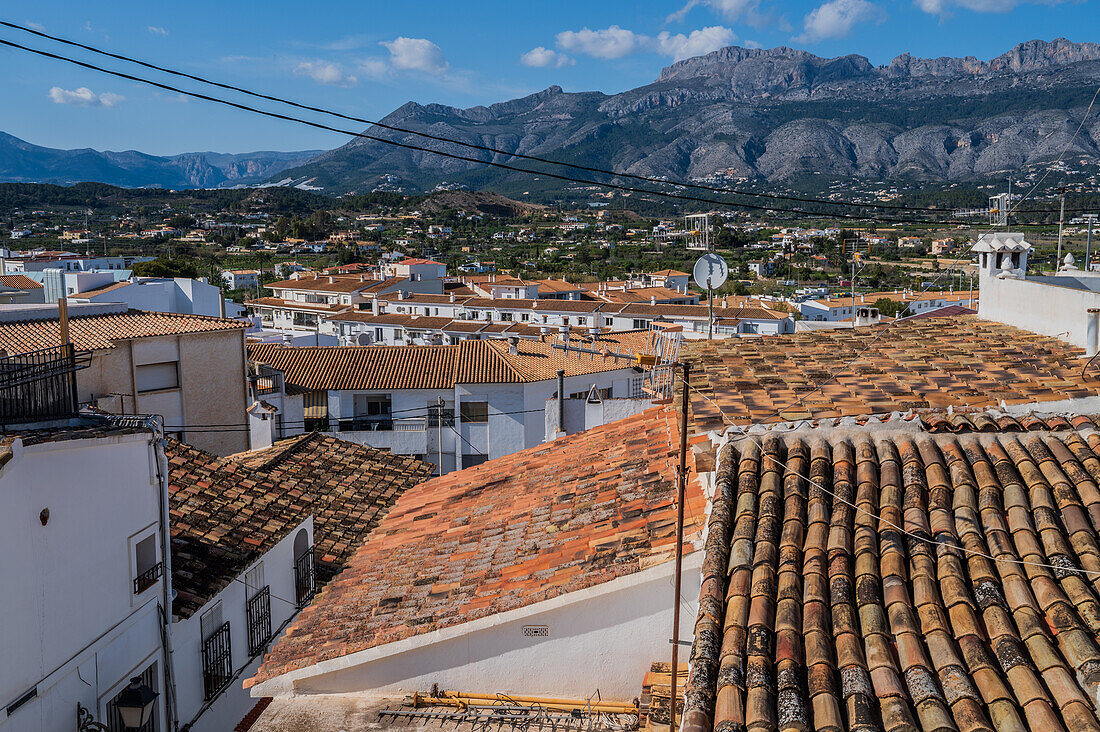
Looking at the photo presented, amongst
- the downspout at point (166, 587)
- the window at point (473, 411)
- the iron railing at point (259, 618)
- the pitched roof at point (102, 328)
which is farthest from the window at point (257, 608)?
the window at point (473, 411)

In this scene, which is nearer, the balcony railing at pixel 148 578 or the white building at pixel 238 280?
the balcony railing at pixel 148 578

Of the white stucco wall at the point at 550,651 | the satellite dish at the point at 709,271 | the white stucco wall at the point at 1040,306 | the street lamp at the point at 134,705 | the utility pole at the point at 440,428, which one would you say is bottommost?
the utility pole at the point at 440,428

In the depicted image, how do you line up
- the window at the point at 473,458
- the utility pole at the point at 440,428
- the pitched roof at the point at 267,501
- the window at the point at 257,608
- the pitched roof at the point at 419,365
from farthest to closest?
1. the window at the point at 473,458
2. the pitched roof at the point at 419,365
3. the utility pole at the point at 440,428
4. the window at the point at 257,608
5. the pitched roof at the point at 267,501

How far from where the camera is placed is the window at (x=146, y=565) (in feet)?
28.3

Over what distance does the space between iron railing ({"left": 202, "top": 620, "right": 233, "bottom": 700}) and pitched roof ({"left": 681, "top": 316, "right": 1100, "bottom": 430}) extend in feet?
21.0

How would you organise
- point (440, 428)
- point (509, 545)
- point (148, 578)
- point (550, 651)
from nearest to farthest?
point (550, 651) < point (509, 545) < point (148, 578) < point (440, 428)

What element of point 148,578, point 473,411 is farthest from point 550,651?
point 473,411

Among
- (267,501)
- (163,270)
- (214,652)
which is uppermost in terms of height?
(163,270)

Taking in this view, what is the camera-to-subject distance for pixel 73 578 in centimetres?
751

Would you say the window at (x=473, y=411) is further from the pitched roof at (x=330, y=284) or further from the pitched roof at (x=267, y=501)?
the pitched roof at (x=330, y=284)

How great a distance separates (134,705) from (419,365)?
73.1ft

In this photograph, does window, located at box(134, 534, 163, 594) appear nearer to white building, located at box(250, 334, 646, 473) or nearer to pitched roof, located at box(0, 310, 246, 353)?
pitched roof, located at box(0, 310, 246, 353)

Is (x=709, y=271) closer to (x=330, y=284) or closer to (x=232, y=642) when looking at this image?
(x=232, y=642)

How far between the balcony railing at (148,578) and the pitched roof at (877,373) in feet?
19.1
